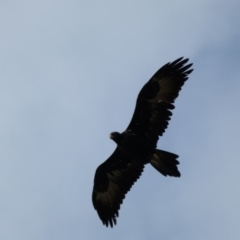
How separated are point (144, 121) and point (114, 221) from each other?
3269mm

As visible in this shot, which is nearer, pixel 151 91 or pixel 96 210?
pixel 151 91

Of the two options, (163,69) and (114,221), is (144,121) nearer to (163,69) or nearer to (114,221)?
(163,69)

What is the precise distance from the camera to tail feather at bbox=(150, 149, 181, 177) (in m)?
15.7

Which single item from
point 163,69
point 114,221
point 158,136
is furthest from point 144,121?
point 114,221

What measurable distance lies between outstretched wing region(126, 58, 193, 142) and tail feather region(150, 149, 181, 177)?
2.00ft

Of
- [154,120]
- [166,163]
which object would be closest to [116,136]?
[154,120]

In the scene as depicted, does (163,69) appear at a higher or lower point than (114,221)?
higher

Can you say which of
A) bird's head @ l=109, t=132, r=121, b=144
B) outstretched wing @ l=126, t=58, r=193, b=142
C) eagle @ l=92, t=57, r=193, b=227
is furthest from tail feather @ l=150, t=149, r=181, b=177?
bird's head @ l=109, t=132, r=121, b=144

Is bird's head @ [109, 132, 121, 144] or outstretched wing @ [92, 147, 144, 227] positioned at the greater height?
bird's head @ [109, 132, 121, 144]

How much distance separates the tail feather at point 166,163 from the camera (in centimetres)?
1573

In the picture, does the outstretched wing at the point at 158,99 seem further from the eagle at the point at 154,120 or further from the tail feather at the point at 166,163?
the tail feather at the point at 166,163

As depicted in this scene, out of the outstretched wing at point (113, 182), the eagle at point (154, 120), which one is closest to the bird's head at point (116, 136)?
the eagle at point (154, 120)

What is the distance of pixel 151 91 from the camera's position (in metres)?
16.5

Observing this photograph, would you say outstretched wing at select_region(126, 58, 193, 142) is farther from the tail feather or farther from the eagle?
the tail feather
